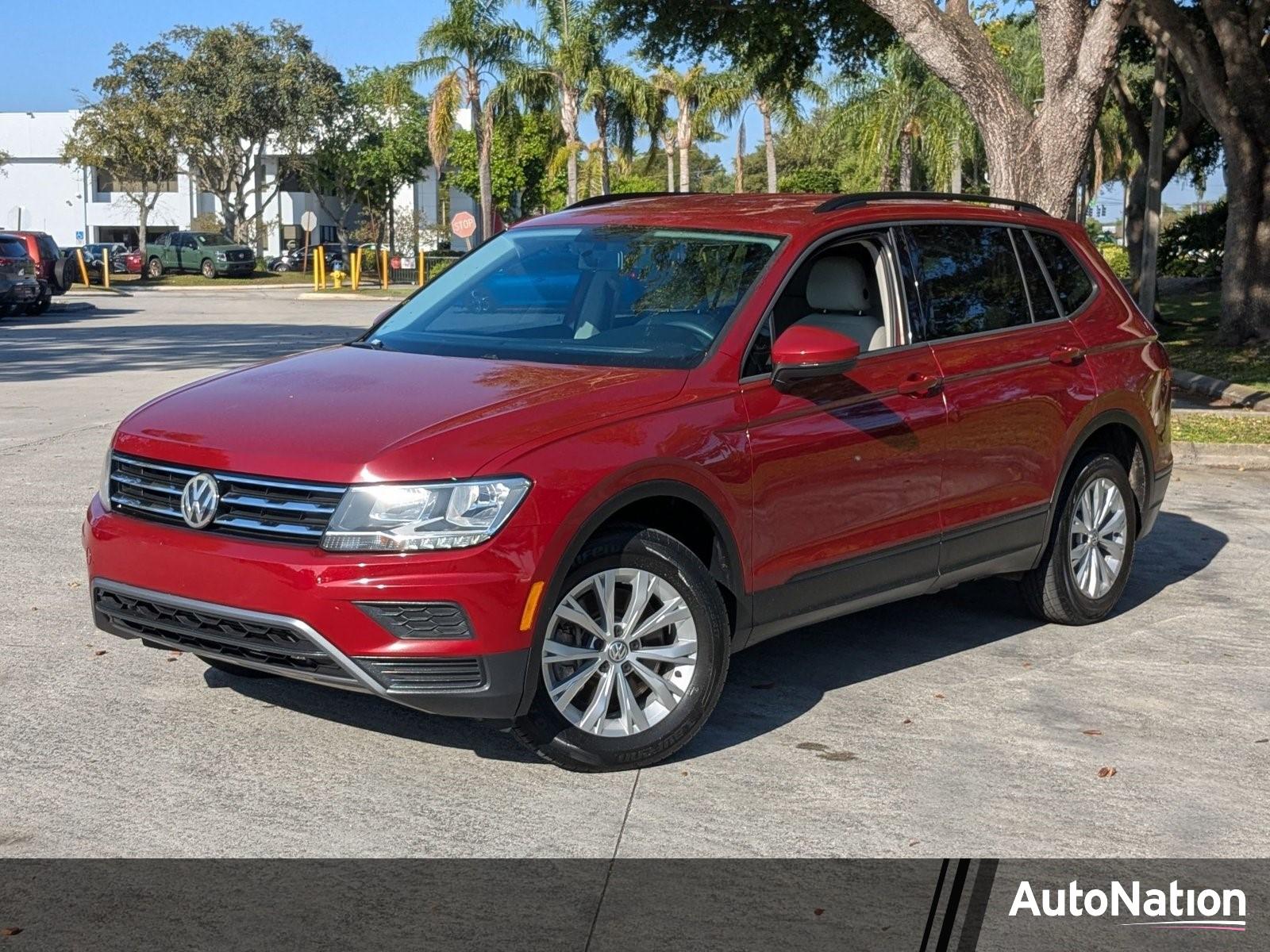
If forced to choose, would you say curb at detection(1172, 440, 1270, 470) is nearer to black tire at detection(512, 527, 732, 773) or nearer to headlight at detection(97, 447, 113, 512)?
black tire at detection(512, 527, 732, 773)

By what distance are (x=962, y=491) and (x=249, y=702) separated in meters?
2.81

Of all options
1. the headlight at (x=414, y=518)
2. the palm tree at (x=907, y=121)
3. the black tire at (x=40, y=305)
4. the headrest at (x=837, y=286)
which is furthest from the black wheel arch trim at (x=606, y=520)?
the palm tree at (x=907, y=121)

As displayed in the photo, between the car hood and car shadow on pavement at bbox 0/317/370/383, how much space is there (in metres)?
11.1

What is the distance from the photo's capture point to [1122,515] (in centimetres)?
759

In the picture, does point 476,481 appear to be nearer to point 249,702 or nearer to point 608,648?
point 608,648

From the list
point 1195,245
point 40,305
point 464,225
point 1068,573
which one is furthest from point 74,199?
point 1068,573

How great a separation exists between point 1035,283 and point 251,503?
12.4 ft

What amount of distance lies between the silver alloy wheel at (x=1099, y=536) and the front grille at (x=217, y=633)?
3.72m

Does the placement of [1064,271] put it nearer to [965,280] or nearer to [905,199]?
[965,280]

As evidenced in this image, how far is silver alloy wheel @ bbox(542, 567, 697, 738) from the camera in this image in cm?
511

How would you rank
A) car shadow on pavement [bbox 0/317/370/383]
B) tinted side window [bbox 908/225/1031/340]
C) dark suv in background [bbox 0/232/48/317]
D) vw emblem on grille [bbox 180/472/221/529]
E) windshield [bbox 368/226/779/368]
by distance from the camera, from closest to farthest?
1. vw emblem on grille [bbox 180/472/221/529]
2. windshield [bbox 368/226/779/368]
3. tinted side window [bbox 908/225/1031/340]
4. car shadow on pavement [bbox 0/317/370/383]
5. dark suv in background [bbox 0/232/48/317]

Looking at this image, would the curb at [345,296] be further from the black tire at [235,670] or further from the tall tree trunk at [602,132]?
the black tire at [235,670]

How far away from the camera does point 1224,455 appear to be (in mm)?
12391

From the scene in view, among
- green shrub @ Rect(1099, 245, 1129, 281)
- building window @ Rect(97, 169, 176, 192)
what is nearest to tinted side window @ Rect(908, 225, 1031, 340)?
green shrub @ Rect(1099, 245, 1129, 281)
